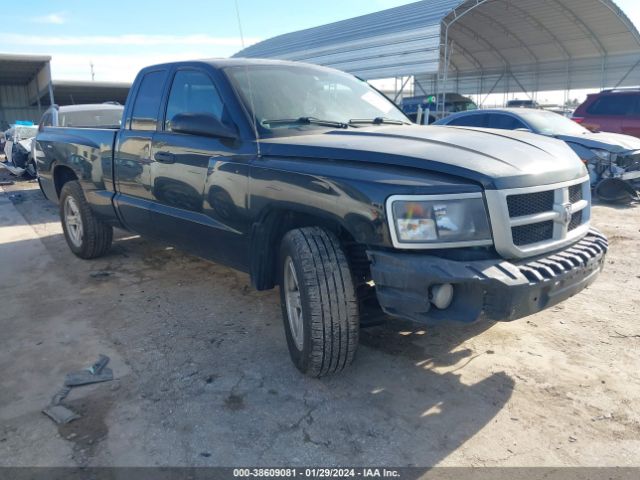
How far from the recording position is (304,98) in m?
3.82

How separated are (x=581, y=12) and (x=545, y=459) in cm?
2045

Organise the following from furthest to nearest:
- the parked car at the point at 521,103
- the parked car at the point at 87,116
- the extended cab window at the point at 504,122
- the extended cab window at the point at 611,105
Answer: the parked car at the point at 521,103
the extended cab window at the point at 611,105
the parked car at the point at 87,116
the extended cab window at the point at 504,122

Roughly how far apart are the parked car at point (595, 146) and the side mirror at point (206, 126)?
6.52 meters

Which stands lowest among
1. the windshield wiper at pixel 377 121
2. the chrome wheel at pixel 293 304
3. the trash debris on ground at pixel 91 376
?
the trash debris on ground at pixel 91 376

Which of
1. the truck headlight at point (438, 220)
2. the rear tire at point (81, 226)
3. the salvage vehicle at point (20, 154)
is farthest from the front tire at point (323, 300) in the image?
the salvage vehicle at point (20, 154)

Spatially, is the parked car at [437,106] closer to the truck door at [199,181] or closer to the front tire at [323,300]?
the truck door at [199,181]

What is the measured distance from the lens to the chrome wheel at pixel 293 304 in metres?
3.21

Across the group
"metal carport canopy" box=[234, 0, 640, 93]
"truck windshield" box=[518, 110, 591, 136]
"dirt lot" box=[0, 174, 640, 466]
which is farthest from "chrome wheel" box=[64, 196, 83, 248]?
"metal carport canopy" box=[234, 0, 640, 93]

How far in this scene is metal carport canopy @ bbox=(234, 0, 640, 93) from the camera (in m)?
17.4

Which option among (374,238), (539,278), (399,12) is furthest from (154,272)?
(399,12)

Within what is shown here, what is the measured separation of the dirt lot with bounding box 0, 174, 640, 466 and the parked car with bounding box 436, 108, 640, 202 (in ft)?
13.6

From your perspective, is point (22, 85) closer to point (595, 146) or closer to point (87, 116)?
point (87, 116)

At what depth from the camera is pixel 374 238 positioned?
2654 mm

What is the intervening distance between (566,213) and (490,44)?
2311cm
